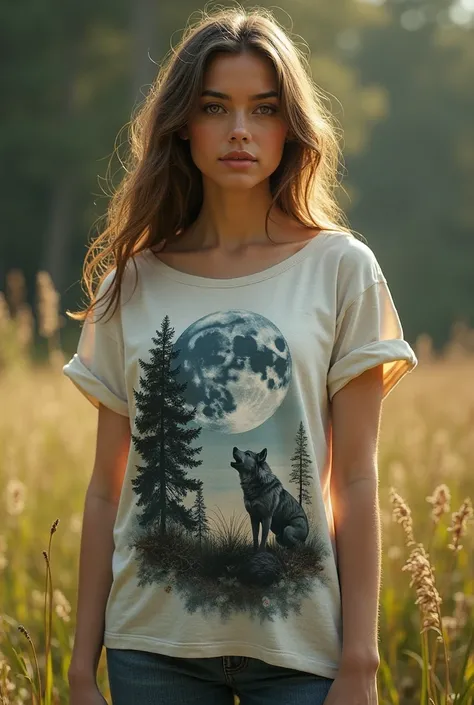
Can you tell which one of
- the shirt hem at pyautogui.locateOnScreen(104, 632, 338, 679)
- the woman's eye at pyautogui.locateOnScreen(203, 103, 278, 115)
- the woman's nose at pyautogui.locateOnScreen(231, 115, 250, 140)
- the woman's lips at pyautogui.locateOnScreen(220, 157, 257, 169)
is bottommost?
the shirt hem at pyautogui.locateOnScreen(104, 632, 338, 679)

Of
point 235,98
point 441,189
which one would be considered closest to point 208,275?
point 235,98

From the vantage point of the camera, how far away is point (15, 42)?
22.1 m

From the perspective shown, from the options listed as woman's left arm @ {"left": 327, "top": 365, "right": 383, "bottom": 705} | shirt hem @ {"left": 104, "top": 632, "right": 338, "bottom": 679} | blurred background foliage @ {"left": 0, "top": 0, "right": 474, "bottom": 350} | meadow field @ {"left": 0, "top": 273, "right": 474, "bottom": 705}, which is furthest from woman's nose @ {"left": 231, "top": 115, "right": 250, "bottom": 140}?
blurred background foliage @ {"left": 0, "top": 0, "right": 474, "bottom": 350}

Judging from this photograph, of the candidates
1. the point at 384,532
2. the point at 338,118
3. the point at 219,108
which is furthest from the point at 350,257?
the point at 338,118

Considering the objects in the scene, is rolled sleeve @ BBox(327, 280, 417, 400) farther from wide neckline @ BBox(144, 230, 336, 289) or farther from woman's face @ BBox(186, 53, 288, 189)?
woman's face @ BBox(186, 53, 288, 189)

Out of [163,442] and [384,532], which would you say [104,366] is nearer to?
[163,442]

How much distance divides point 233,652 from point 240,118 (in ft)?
3.34

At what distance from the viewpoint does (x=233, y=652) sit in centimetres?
198

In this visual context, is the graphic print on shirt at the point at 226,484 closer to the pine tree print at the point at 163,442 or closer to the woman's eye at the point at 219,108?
the pine tree print at the point at 163,442

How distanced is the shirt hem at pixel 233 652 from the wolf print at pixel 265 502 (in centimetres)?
18

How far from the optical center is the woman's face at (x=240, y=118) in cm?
215

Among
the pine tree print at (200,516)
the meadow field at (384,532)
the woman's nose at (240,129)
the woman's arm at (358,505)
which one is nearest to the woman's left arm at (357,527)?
the woman's arm at (358,505)

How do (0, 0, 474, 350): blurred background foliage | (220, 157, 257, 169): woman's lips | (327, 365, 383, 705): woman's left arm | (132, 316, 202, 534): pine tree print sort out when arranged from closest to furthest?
(327, 365, 383, 705): woman's left arm < (132, 316, 202, 534): pine tree print < (220, 157, 257, 169): woman's lips < (0, 0, 474, 350): blurred background foliage

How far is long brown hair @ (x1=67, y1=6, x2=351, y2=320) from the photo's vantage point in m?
2.19
